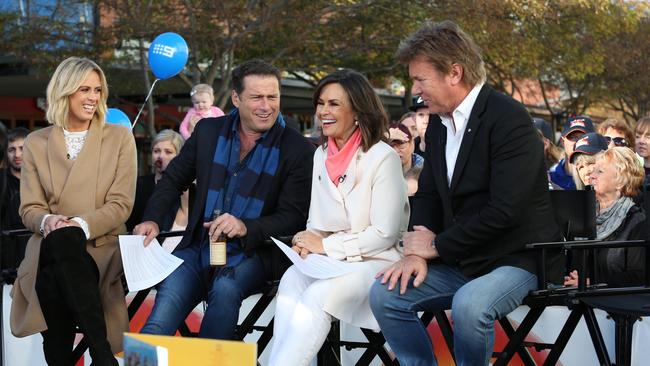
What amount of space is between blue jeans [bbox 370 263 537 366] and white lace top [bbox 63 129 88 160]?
1.94 meters

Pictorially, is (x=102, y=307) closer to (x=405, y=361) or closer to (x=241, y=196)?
(x=241, y=196)

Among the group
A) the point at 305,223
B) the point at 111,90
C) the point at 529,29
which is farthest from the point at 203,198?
the point at 529,29

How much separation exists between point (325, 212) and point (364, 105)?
581mm

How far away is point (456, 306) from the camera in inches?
174

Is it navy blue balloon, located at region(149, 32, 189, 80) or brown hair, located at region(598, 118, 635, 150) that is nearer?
brown hair, located at region(598, 118, 635, 150)

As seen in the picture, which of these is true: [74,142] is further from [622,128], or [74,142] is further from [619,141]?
[622,128]

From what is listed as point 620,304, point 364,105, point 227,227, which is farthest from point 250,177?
point 620,304

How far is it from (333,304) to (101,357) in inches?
48.8

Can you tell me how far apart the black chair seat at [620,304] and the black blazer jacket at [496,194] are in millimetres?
249

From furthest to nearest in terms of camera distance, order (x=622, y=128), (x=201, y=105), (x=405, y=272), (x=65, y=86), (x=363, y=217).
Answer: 1. (x=201, y=105)
2. (x=622, y=128)
3. (x=65, y=86)
4. (x=363, y=217)
5. (x=405, y=272)

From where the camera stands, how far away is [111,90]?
17.6 metres

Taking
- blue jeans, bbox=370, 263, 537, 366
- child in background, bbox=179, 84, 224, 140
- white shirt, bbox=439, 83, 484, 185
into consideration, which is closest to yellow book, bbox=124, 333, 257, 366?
blue jeans, bbox=370, 263, 537, 366

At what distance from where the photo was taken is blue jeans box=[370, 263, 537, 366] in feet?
14.3

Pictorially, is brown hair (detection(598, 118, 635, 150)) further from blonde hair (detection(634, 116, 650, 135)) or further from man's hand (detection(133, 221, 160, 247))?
man's hand (detection(133, 221, 160, 247))
